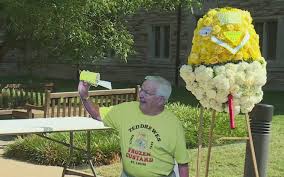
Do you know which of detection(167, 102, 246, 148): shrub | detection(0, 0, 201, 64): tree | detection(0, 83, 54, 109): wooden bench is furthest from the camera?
detection(0, 83, 54, 109): wooden bench

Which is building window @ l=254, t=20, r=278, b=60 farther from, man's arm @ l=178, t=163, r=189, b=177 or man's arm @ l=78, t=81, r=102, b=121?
man's arm @ l=178, t=163, r=189, b=177

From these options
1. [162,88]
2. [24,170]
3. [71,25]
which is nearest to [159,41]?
[71,25]

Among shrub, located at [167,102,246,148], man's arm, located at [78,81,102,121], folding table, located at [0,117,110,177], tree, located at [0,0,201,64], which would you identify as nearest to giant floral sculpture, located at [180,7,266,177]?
man's arm, located at [78,81,102,121]

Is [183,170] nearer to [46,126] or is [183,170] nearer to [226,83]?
[226,83]

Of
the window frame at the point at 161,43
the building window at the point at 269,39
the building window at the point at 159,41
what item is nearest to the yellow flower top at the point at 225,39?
the building window at the point at 269,39

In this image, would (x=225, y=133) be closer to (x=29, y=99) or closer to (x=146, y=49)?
(x=29, y=99)

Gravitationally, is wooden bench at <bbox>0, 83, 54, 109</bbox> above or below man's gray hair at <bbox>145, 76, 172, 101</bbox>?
below

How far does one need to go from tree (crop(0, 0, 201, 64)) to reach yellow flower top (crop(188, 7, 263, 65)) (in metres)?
7.24

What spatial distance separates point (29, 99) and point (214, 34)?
10.4 m

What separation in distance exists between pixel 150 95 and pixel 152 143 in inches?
15.6

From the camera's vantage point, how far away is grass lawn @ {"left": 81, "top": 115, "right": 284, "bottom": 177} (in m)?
8.13

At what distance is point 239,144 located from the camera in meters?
10.5

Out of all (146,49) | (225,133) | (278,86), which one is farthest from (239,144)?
(146,49)

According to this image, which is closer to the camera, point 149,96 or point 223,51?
point 149,96
